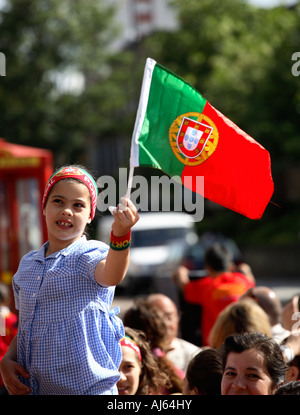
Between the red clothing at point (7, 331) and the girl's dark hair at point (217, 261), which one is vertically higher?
the girl's dark hair at point (217, 261)

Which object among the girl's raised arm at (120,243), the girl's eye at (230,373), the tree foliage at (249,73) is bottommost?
the girl's eye at (230,373)

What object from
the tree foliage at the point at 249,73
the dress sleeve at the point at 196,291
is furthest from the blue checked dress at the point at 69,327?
the tree foliage at the point at 249,73

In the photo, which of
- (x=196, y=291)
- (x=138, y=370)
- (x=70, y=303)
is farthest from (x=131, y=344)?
(x=196, y=291)

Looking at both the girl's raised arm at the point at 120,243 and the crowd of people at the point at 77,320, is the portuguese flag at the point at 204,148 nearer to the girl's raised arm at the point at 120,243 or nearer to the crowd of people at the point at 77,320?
the crowd of people at the point at 77,320

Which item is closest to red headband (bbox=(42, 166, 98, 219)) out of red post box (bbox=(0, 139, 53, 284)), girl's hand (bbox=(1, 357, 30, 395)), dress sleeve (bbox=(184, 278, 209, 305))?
girl's hand (bbox=(1, 357, 30, 395))

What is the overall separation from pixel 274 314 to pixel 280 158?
23233 millimetres

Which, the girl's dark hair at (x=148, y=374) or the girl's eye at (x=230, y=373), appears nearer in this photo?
the girl's eye at (x=230, y=373)

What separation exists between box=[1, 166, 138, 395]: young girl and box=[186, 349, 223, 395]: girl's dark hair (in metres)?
0.83

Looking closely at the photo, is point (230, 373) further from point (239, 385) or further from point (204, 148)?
point (204, 148)

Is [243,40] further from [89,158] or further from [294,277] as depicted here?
[89,158]

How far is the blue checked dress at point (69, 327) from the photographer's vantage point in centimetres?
306

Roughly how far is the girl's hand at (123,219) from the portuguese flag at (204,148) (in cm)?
76

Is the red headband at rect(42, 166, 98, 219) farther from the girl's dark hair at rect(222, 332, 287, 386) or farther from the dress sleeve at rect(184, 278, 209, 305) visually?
the dress sleeve at rect(184, 278, 209, 305)

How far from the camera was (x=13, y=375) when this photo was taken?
316 cm
